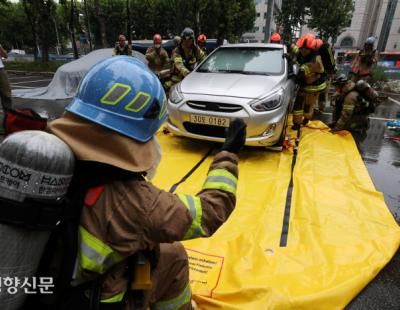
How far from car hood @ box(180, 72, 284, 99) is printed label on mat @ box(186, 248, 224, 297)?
85.4 inches

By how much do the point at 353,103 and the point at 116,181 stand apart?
5.02m

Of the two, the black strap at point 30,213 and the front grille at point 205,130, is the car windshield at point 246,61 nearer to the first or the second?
the front grille at point 205,130

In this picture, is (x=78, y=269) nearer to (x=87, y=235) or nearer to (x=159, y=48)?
(x=87, y=235)

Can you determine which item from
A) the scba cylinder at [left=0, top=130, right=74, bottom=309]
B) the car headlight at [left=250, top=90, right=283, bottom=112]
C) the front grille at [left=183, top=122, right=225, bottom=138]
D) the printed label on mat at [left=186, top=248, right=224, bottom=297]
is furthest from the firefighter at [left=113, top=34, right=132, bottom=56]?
the scba cylinder at [left=0, top=130, right=74, bottom=309]

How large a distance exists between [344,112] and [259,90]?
2.10 metres

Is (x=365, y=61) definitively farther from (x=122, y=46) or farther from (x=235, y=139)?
(x=235, y=139)

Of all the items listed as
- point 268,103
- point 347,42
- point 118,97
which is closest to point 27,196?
point 118,97

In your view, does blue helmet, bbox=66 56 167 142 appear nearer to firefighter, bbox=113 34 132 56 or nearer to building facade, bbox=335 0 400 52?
firefighter, bbox=113 34 132 56

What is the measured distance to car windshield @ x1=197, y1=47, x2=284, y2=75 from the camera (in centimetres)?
461

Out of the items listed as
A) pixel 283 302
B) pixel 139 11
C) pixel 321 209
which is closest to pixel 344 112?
pixel 321 209

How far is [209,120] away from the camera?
3.78 m

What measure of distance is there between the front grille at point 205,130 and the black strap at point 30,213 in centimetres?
304

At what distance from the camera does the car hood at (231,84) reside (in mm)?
3820

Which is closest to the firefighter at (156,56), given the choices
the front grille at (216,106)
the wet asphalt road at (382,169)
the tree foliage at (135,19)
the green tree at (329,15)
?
the wet asphalt road at (382,169)
